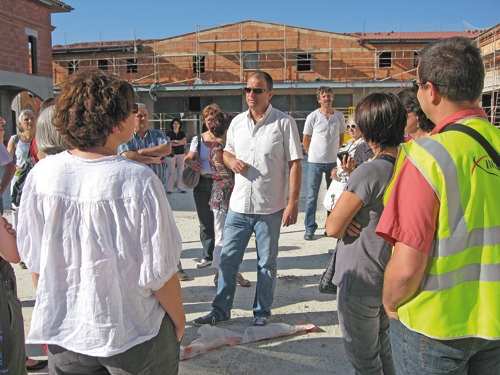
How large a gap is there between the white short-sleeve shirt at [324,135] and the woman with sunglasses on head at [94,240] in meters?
4.65

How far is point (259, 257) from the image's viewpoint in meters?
3.23

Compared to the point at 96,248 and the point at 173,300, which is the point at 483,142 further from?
the point at 96,248

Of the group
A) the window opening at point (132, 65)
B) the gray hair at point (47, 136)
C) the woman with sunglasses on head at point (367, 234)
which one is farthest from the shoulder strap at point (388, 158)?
the window opening at point (132, 65)

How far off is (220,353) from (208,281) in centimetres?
147

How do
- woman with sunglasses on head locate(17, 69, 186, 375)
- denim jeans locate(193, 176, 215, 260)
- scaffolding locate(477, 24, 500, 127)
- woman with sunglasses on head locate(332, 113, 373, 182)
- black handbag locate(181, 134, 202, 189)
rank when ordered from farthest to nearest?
scaffolding locate(477, 24, 500, 127) → denim jeans locate(193, 176, 215, 260) → black handbag locate(181, 134, 202, 189) → woman with sunglasses on head locate(332, 113, 373, 182) → woman with sunglasses on head locate(17, 69, 186, 375)

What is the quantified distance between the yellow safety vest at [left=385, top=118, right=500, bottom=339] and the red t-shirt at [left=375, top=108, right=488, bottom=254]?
2 centimetres

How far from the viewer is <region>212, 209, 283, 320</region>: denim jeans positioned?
316cm

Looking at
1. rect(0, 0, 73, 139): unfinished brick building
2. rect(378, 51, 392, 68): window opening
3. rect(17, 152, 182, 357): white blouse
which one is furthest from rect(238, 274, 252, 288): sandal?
rect(378, 51, 392, 68): window opening

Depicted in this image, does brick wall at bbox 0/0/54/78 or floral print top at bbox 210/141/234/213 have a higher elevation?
brick wall at bbox 0/0/54/78

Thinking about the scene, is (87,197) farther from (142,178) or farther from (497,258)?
(497,258)

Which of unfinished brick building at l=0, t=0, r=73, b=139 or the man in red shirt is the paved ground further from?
unfinished brick building at l=0, t=0, r=73, b=139

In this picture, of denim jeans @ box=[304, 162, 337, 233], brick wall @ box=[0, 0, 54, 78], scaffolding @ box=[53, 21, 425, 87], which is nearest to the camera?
denim jeans @ box=[304, 162, 337, 233]

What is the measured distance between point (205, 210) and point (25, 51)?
1932 cm

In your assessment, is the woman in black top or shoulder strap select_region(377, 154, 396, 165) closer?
shoulder strap select_region(377, 154, 396, 165)
